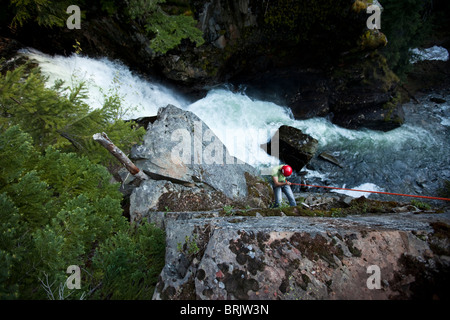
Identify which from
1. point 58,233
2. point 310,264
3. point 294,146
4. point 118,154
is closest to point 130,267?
point 58,233

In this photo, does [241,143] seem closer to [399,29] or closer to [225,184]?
[225,184]

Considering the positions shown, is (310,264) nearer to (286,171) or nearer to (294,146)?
(286,171)

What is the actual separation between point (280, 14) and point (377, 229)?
12034 mm

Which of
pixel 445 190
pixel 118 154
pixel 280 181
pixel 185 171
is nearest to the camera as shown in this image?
pixel 118 154

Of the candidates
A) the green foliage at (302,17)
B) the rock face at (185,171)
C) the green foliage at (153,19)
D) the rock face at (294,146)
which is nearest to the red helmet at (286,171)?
the rock face at (185,171)

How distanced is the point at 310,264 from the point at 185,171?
4.72 metres

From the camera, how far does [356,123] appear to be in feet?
52.2

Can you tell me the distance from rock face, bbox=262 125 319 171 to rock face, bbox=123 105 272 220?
4.83 m

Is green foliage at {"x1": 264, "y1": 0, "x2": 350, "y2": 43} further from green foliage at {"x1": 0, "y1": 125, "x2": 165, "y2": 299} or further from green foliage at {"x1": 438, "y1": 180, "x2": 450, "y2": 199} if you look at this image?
green foliage at {"x1": 0, "y1": 125, "x2": 165, "y2": 299}

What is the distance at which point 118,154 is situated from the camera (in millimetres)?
5406

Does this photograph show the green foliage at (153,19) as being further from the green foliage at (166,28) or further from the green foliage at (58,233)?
the green foliage at (58,233)

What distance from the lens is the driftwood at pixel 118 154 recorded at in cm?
482

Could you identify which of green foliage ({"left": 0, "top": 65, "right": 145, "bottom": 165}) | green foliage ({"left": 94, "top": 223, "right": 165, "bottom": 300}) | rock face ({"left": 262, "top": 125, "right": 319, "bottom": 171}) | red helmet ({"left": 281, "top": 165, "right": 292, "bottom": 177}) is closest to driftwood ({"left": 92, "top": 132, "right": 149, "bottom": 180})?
green foliage ({"left": 0, "top": 65, "right": 145, "bottom": 165})
